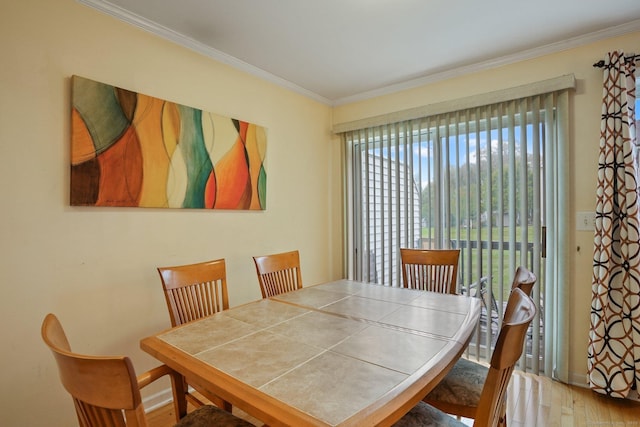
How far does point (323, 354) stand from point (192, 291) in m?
0.95

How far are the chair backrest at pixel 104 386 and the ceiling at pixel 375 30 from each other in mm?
1950

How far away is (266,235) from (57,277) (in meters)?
1.49

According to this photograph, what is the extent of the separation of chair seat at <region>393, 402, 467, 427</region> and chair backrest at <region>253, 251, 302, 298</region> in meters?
1.17

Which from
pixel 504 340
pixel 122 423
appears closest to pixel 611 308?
pixel 504 340

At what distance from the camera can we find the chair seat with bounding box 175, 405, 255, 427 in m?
1.19

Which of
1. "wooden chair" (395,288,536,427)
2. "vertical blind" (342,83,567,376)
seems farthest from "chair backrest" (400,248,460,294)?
"wooden chair" (395,288,536,427)

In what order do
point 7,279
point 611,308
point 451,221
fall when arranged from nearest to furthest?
point 7,279 < point 611,308 < point 451,221

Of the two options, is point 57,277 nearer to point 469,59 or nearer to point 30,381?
point 30,381

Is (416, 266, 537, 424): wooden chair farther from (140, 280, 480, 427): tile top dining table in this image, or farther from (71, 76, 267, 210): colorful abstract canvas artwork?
(71, 76, 267, 210): colorful abstract canvas artwork

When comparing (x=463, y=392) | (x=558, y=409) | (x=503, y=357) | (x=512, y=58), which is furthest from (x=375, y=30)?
(x=558, y=409)

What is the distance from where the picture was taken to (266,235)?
112 inches

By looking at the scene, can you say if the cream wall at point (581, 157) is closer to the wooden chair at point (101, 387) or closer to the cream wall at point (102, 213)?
the cream wall at point (102, 213)

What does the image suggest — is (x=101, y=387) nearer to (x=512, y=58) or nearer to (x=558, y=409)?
(x=558, y=409)

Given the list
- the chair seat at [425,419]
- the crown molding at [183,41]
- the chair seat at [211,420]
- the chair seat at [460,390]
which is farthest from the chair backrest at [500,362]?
the crown molding at [183,41]
